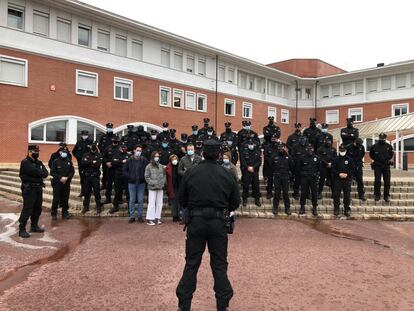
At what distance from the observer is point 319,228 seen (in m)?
8.77

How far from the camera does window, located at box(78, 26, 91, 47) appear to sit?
23.0 meters

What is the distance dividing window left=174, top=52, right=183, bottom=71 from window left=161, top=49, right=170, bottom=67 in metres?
0.70

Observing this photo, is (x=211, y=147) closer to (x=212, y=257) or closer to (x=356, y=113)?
(x=212, y=257)

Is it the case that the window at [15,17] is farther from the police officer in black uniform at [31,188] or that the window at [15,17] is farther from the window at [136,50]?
the police officer in black uniform at [31,188]

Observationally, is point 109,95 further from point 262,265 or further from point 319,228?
point 262,265

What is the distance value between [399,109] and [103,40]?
2757 cm

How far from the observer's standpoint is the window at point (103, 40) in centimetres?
2393

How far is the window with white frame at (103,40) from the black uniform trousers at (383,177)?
19.0 metres

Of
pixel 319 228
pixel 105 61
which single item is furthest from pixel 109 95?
pixel 319 228

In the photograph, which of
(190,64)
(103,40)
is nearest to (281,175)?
(103,40)

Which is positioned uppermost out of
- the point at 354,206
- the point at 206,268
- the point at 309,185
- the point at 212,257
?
the point at 309,185

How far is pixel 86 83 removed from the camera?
2297cm

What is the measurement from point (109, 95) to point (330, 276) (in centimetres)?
2113

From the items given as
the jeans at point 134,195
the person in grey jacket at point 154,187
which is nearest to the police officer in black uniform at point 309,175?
the person in grey jacket at point 154,187
